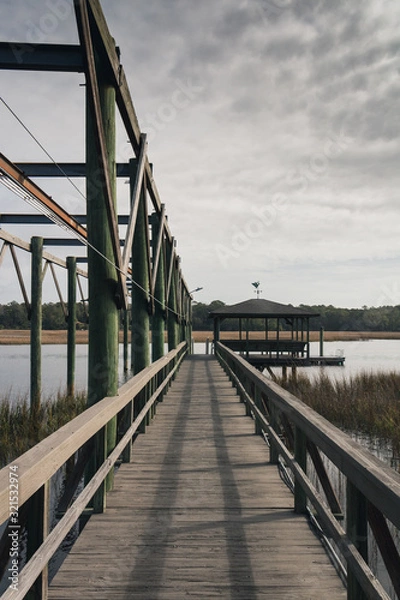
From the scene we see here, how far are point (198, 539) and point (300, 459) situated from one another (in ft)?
3.44

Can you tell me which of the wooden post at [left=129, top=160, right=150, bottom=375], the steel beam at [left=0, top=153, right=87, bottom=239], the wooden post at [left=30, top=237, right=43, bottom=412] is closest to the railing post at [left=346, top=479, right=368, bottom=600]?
the steel beam at [left=0, top=153, right=87, bottom=239]

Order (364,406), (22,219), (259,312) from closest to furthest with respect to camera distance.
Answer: (22,219), (364,406), (259,312)

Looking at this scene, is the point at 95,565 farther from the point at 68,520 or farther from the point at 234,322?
the point at 234,322

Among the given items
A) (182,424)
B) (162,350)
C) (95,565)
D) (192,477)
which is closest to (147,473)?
(192,477)

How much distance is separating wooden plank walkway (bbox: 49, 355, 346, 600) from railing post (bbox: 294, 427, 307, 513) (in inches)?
4.2

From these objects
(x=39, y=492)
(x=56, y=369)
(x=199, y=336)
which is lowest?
(x=56, y=369)

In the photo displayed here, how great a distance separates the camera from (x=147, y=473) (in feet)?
16.7

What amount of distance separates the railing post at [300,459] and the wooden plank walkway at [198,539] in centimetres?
11

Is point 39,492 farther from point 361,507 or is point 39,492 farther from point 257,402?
point 257,402

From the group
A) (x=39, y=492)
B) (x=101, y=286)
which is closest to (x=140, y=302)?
(x=101, y=286)

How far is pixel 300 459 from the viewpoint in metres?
3.90

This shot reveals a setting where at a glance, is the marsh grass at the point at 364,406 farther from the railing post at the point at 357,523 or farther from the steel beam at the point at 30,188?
the steel beam at the point at 30,188

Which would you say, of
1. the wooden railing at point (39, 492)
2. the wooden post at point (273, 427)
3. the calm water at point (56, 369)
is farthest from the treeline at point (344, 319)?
the wooden railing at point (39, 492)

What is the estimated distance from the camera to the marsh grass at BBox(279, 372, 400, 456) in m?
10.9
